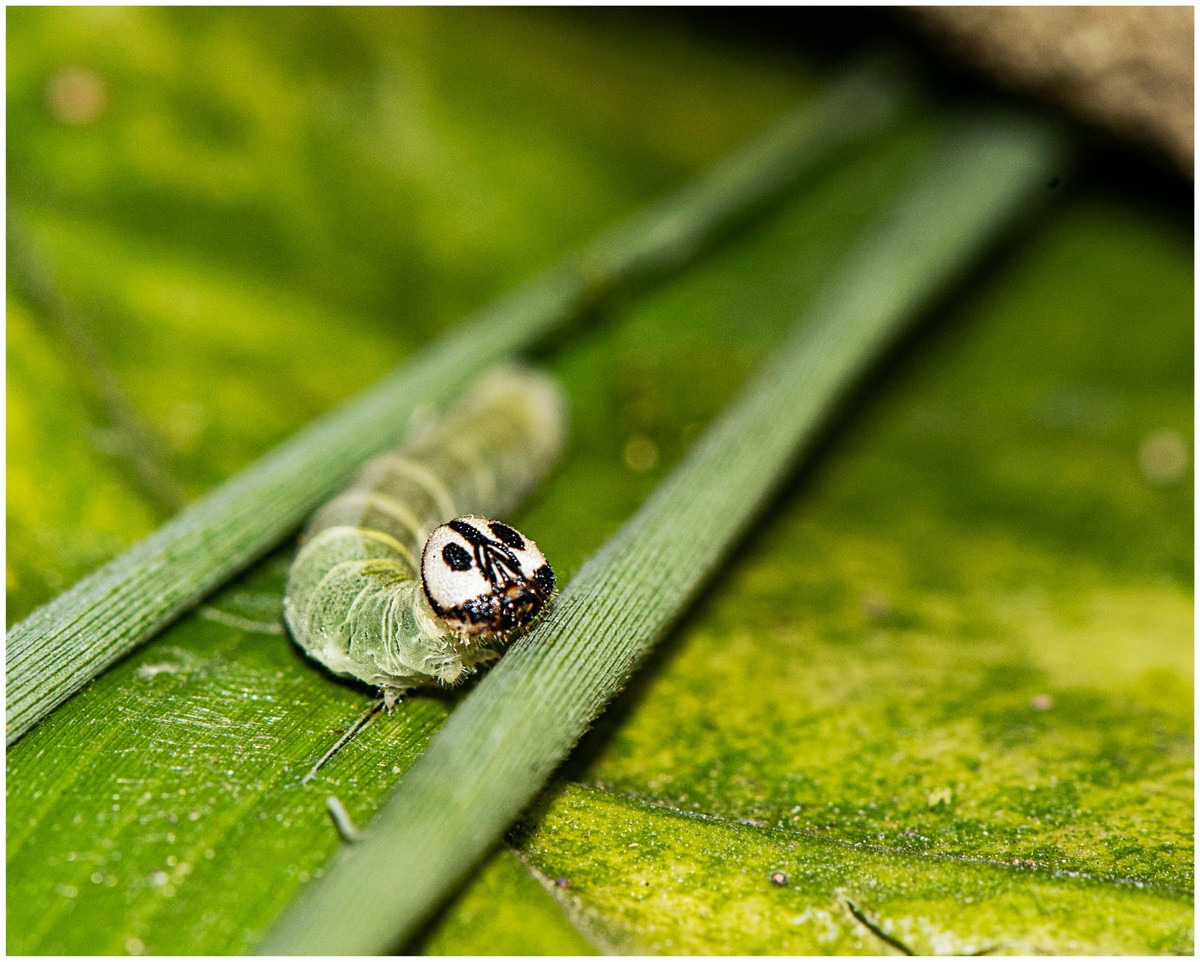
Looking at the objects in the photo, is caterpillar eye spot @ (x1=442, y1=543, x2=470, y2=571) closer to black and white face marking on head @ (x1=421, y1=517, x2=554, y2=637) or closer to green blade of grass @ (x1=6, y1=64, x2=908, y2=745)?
black and white face marking on head @ (x1=421, y1=517, x2=554, y2=637)

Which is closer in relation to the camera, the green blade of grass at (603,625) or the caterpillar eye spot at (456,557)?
the green blade of grass at (603,625)

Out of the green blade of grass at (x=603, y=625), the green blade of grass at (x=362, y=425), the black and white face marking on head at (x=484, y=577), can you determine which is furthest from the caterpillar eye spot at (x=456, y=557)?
the green blade of grass at (x=362, y=425)

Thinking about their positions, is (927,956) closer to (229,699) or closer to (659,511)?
(659,511)

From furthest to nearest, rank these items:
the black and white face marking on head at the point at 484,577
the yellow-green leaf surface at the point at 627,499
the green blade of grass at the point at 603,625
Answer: the black and white face marking on head at the point at 484,577
the yellow-green leaf surface at the point at 627,499
the green blade of grass at the point at 603,625

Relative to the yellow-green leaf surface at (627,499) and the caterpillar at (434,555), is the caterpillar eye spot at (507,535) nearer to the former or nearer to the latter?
the caterpillar at (434,555)

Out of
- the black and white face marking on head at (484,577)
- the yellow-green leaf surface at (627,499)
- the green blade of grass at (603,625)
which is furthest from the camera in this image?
the black and white face marking on head at (484,577)

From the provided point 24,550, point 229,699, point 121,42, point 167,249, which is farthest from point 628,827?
point 121,42
